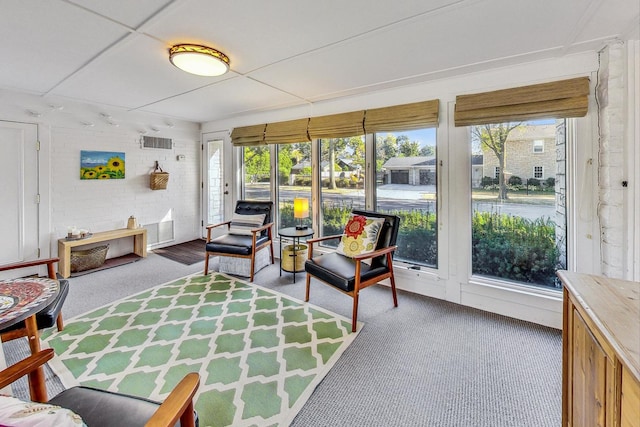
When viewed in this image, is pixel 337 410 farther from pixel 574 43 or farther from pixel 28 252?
pixel 28 252

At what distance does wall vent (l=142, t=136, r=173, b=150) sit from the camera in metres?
4.61

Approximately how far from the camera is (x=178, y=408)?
0.92 meters

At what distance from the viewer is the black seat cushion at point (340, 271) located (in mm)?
2477

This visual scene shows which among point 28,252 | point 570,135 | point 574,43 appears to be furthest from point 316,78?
point 28,252

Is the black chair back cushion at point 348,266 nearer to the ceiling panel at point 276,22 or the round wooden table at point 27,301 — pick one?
the ceiling panel at point 276,22

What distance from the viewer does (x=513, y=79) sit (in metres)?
2.52

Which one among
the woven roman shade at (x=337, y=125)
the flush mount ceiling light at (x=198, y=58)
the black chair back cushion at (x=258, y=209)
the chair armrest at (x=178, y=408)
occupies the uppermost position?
the flush mount ceiling light at (x=198, y=58)

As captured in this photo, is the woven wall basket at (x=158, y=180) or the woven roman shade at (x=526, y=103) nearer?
the woven roman shade at (x=526, y=103)

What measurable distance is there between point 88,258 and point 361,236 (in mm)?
3533

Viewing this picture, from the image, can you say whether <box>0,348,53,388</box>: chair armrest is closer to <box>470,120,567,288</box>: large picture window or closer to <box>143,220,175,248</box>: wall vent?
<box>470,120,567,288</box>: large picture window

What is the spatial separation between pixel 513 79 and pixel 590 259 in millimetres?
1624

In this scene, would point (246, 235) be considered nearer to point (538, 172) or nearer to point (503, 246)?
point (503, 246)

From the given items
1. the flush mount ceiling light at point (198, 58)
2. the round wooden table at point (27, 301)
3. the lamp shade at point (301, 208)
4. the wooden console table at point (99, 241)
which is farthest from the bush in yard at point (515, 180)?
the wooden console table at point (99, 241)

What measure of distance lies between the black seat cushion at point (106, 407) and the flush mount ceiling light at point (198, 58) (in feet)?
6.93
